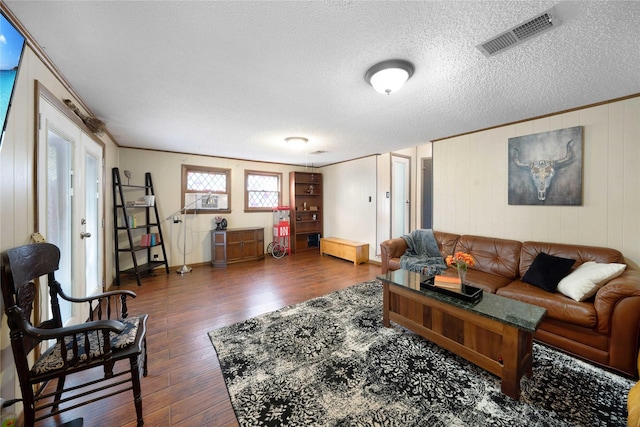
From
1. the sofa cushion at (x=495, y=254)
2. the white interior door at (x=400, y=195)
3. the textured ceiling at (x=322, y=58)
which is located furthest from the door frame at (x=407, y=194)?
the textured ceiling at (x=322, y=58)

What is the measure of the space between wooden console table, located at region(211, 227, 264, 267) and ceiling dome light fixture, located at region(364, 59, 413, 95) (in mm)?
4277

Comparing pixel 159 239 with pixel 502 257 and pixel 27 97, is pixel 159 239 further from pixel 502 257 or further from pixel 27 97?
pixel 502 257

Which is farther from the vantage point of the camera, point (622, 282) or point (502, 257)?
point (502, 257)

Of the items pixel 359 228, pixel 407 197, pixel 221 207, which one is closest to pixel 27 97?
pixel 221 207

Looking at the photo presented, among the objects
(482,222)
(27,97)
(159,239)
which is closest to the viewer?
(27,97)

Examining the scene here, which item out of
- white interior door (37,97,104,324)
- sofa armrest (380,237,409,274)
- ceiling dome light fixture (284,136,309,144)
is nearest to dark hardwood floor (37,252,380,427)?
sofa armrest (380,237,409,274)

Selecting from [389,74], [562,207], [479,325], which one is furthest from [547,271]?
[389,74]

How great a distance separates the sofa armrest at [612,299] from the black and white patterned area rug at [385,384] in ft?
1.29

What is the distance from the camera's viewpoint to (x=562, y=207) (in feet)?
9.46

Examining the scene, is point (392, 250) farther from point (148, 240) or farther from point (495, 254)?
point (148, 240)

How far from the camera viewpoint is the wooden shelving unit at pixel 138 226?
412 centimetres

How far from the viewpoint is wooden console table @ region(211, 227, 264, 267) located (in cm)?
512

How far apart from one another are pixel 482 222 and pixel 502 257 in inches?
26.4

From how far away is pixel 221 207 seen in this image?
18.0ft
